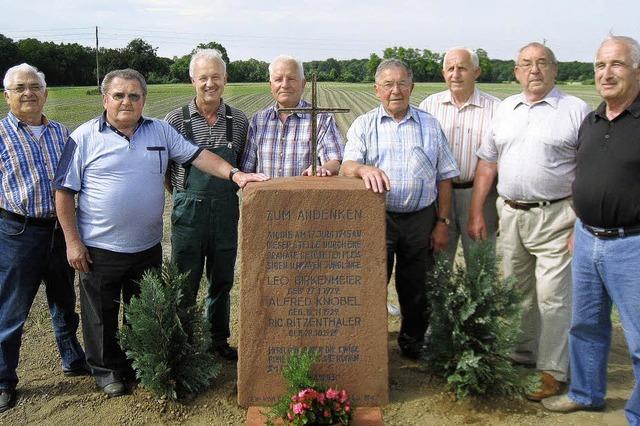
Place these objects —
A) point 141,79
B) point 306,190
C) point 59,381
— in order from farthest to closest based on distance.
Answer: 1. point 59,381
2. point 141,79
3. point 306,190

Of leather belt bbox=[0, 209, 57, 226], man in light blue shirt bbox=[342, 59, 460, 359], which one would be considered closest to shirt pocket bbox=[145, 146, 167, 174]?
leather belt bbox=[0, 209, 57, 226]

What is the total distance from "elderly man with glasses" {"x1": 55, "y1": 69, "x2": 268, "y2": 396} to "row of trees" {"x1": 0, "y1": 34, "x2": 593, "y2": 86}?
66629 millimetres

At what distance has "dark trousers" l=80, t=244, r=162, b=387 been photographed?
4602mm

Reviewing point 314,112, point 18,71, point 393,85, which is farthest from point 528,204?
point 18,71

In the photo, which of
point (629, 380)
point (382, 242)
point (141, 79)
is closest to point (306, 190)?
point (382, 242)

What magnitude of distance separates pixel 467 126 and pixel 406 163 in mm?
863

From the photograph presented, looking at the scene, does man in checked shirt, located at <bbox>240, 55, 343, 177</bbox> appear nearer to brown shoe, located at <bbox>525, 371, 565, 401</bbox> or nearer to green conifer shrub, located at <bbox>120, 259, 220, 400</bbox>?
green conifer shrub, located at <bbox>120, 259, 220, 400</bbox>

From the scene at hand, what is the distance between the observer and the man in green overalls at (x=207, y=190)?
4934mm

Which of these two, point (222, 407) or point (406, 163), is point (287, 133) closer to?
point (406, 163)

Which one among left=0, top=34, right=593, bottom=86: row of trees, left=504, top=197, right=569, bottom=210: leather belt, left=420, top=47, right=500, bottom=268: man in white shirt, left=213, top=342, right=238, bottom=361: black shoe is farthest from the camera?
left=0, top=34, right=593, bottom=86: row of trees

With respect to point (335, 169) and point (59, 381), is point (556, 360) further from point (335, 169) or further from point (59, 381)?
point (59, 381)

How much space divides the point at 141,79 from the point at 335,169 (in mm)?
1679

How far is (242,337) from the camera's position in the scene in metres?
4.44

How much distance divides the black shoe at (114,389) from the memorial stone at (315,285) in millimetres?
999
